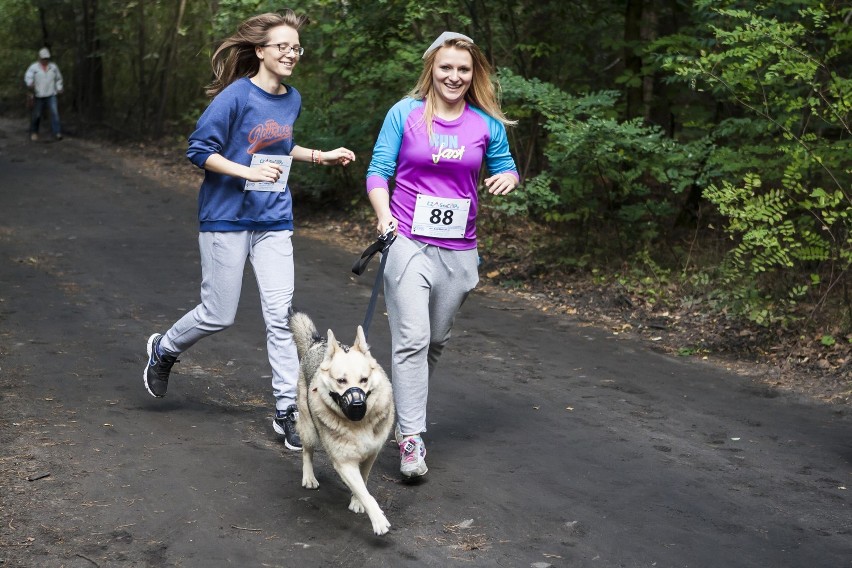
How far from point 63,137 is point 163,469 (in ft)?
74.5

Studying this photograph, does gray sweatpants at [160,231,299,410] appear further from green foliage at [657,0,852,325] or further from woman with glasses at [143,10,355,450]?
green foliage at [657,0,852,325]

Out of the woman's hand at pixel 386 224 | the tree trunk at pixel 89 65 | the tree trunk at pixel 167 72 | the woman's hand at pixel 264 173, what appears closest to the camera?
the woman's hand at pixel 386 224

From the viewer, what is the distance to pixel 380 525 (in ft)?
15.5

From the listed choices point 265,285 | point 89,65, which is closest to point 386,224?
point 265,285

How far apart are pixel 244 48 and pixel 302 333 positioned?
1737 millimetres

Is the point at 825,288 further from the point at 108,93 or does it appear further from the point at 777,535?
the point at 108,93

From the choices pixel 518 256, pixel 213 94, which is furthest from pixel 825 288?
pixel 213 94

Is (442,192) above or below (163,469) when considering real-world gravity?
above

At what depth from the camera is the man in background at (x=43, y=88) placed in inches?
992

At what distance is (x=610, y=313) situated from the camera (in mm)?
10586

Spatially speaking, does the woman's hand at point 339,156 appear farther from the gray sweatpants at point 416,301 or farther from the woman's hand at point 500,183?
the woman's hand at point 500,183

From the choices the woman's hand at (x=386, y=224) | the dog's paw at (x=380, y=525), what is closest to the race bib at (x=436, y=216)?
the woman's hand at (x=386, y=224)

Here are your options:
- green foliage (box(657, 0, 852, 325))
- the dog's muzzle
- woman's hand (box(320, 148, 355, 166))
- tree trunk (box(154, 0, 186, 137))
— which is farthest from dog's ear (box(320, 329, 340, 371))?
tree trunk (box(154, 0, 186, 137))

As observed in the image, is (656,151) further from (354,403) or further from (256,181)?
(354,403)
